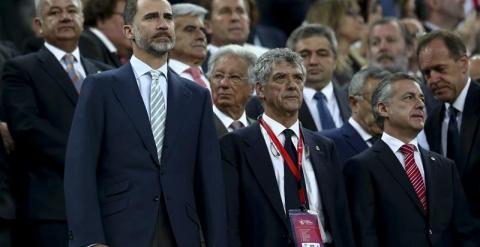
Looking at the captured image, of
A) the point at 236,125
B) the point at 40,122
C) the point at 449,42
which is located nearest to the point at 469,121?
the point at 449,42

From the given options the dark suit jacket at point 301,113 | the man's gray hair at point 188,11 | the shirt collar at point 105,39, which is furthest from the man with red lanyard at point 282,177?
the shirt collar at point 105,39

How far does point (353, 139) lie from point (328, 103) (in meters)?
1.01

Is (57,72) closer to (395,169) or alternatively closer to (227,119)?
(227,119)

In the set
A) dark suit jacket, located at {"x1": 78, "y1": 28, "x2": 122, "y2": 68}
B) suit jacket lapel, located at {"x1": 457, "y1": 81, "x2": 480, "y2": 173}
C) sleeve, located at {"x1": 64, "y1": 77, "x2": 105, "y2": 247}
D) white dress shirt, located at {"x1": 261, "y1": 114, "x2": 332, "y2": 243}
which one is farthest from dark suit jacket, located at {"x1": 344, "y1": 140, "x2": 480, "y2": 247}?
dark suit jacket, located at {"x1": 78, "y1": 28, "x2": 122, "y2": 68}

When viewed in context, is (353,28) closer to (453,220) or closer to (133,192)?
(453,220)

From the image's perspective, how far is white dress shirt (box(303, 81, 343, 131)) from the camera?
973cm

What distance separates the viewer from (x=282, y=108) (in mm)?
7781

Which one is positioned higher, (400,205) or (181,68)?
(181,68)

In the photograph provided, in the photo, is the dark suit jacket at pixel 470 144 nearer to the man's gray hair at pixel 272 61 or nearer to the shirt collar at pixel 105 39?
the man's gray hair at pixel 272 61

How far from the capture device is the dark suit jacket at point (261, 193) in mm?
7461

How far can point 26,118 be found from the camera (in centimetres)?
805

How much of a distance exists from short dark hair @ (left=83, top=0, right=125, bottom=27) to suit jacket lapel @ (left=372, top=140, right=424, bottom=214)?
3.12 metres

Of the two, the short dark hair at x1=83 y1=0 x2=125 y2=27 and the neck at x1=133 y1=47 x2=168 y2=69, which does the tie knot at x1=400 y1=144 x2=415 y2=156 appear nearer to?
the neck at x1=133 y1=47 x2=168 y2=69

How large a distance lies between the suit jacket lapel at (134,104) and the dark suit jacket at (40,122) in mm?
1028
